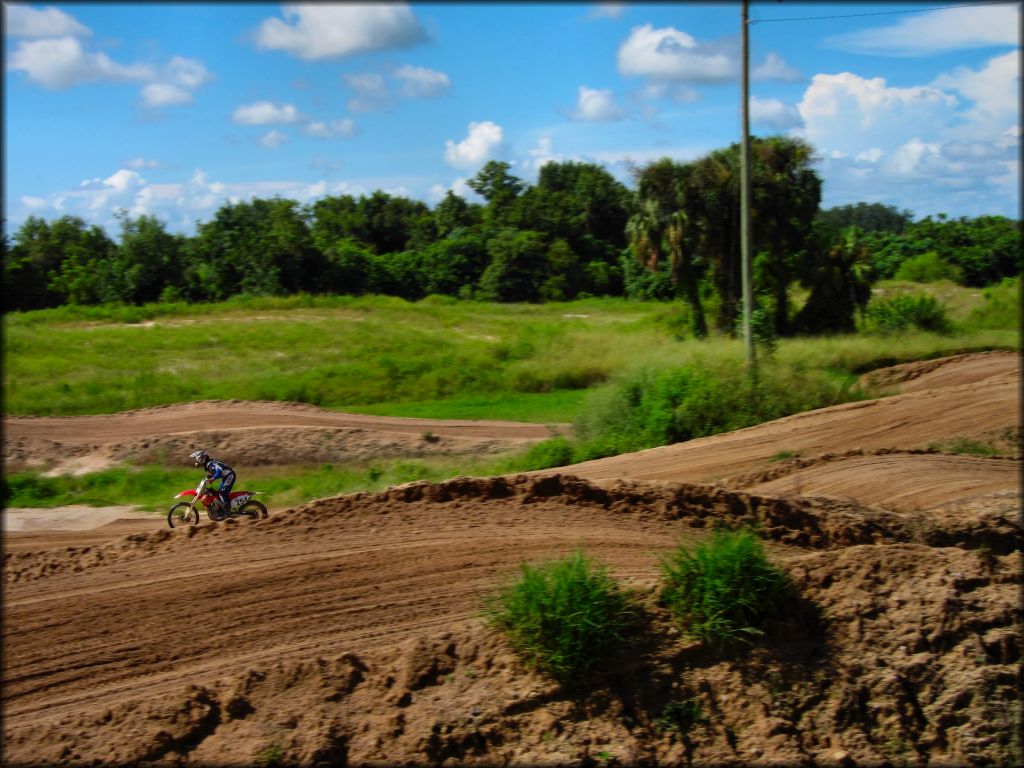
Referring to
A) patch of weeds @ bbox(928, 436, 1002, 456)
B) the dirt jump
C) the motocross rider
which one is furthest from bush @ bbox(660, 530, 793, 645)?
patch of weeds @ bbox(928, 436, 1002, 456)

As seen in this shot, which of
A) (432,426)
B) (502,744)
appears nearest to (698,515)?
(502,744)

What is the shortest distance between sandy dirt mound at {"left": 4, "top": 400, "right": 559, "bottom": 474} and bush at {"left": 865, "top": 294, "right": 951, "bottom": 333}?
13370 millimetres

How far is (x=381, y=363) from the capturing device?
25.7 meters

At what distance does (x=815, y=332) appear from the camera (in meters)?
29.6

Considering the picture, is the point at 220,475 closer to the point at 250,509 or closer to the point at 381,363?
the point at 250,509

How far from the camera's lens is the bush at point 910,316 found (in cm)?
2759

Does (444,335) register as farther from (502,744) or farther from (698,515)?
(502,744)

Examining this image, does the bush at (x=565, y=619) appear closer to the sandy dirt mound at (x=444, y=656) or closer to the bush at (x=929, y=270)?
the sandy dirt mound at (x=444, y=656)

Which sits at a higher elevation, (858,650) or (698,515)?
(698,515)

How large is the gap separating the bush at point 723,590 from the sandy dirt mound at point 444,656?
18cm

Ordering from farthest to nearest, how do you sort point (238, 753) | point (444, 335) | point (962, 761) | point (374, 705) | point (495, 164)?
point (495, 164)
point (444, 335)
point (962, 761)
point (374, 705)
point (238, 753)

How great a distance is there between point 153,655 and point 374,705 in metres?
2.03

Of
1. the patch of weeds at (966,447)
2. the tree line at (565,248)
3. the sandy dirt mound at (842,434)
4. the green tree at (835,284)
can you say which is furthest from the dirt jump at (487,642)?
the green tree at (835,284)

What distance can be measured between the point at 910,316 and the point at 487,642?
78.0 ft
